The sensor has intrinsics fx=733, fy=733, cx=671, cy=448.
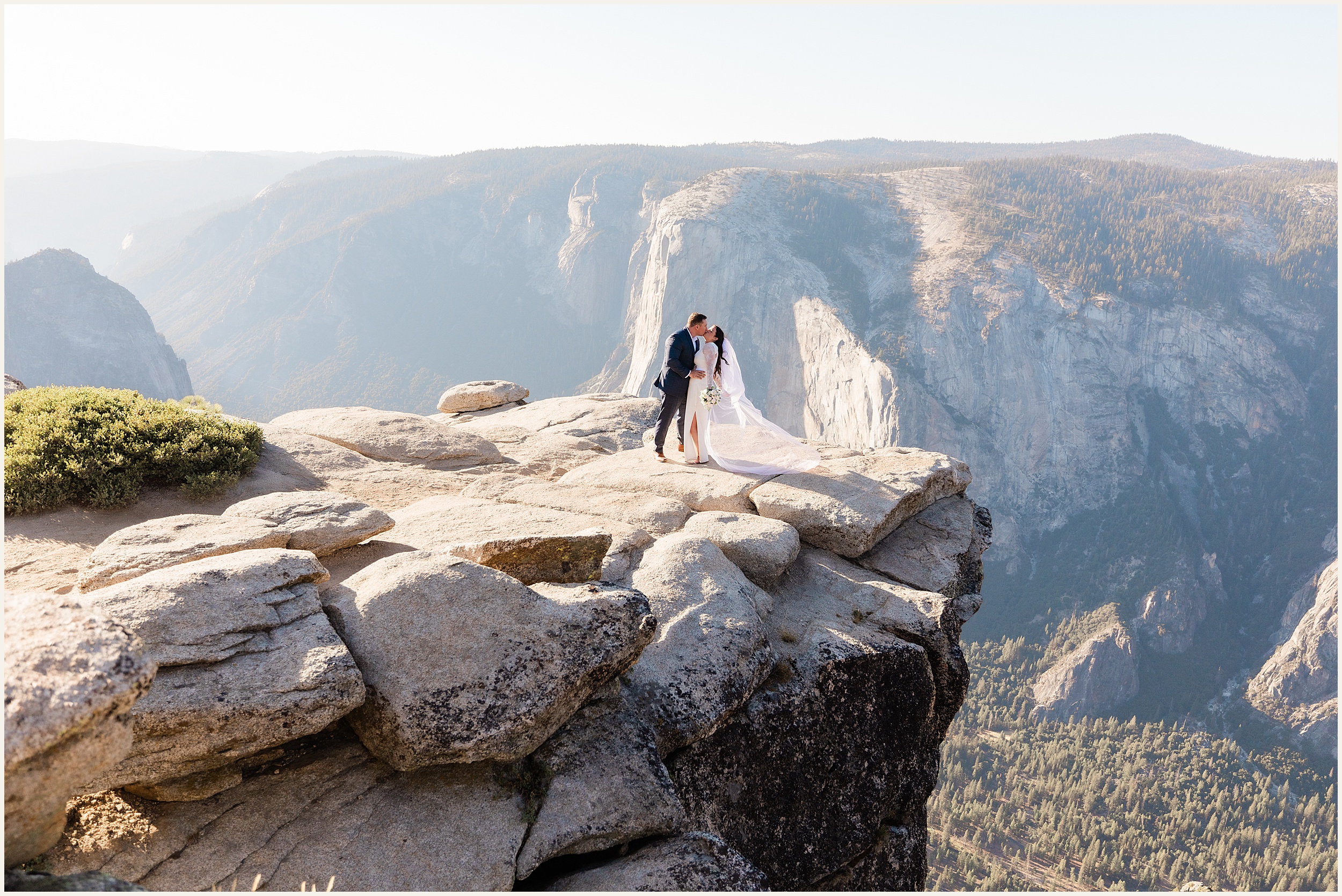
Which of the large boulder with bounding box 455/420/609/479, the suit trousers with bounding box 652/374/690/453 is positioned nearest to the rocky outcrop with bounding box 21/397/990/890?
the large boulder with bounding box 455/420/609/479

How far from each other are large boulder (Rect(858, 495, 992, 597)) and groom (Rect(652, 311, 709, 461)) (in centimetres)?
496

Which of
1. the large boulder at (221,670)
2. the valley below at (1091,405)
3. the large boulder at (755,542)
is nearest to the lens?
the large boulder at (221,670)

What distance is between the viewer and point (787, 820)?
861cm

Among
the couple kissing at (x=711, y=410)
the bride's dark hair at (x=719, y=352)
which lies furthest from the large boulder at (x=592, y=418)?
the bride's dark hair at (x=719, y=352)

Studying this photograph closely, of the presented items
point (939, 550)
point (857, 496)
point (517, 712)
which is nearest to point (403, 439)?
point (857, 496)

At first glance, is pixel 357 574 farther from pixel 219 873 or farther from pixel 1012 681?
pixel 1012 681

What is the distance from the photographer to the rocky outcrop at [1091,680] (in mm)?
113188

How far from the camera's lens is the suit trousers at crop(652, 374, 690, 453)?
49.4 ft

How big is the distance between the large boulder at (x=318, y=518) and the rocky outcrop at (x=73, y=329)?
147 metres

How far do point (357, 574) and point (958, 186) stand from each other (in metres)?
203

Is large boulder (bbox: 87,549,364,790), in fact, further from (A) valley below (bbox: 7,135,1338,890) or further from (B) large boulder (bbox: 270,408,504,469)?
(A) valley below (bbox: 7,135,1338,890)

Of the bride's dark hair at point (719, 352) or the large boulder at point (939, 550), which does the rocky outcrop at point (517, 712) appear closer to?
the large boulder at point (939, 550)

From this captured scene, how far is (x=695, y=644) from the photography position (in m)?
8.55

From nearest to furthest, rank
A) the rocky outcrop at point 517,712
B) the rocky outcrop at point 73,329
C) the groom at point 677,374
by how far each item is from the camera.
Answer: the rocky outcrop at point 517,712, the groom at point 677,374, the rocky outcrop at point 73,329
